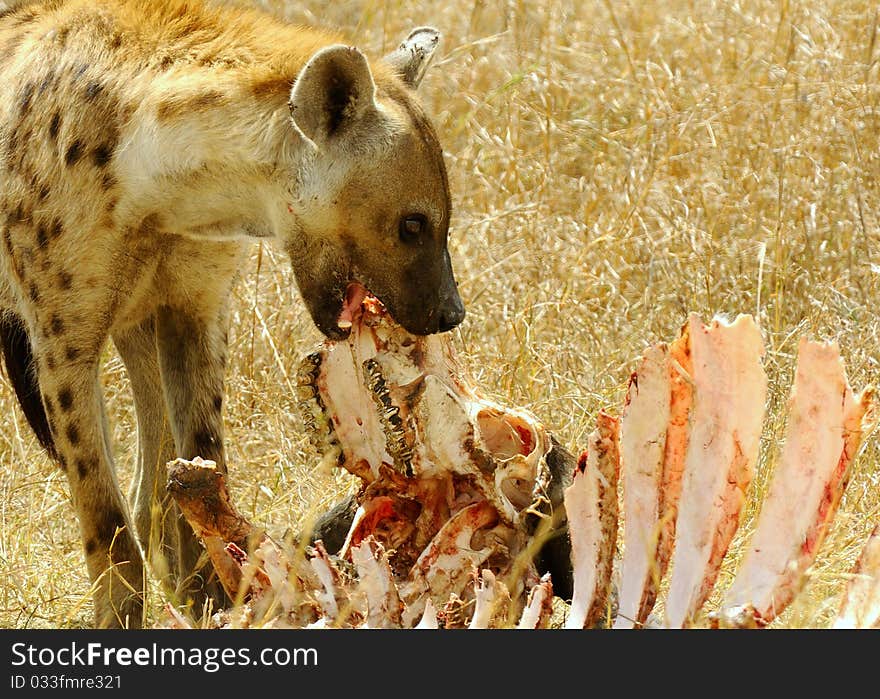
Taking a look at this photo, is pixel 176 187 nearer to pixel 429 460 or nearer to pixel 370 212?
pixel 370 212

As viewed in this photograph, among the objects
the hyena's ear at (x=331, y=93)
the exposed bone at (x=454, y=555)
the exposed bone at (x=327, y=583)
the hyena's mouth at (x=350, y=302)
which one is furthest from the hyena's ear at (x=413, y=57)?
the exposed bone at (x=327, y=583)

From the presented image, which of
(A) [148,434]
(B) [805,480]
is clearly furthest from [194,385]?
(B) [805,480]

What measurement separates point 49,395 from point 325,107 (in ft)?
3.07

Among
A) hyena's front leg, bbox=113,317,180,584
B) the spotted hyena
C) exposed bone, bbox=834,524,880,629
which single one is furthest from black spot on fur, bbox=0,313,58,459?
exposed bone, bbox=834,524,880,629

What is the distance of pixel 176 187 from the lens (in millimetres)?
3365

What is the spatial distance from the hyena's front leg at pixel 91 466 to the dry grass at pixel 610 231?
0.13m

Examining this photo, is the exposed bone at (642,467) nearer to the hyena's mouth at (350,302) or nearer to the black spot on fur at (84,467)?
the hyena's mouth at (350,302)

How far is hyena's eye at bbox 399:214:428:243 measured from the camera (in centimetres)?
327

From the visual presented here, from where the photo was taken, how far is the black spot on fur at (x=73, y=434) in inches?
138

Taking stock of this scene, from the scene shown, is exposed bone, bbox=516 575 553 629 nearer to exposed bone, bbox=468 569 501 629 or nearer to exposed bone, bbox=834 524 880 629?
exposed bone, bbox=468 569 501 629

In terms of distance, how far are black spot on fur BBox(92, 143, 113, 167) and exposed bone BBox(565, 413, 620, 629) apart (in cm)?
133

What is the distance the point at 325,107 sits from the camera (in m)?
3.21
